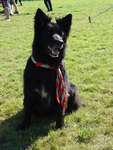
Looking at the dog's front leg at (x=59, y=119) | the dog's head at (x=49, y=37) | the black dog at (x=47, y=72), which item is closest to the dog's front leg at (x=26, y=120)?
the black dog at (x=47, y=72)

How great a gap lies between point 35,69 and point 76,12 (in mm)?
14178

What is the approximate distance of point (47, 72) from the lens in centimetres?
515

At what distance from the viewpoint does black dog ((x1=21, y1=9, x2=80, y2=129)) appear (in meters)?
4.88

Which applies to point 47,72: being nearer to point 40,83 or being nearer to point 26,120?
point 40,83

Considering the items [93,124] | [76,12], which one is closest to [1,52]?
[93,124]

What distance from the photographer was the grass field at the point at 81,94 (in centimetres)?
502

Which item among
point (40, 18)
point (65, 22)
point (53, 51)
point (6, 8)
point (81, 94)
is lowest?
point (6, 8)

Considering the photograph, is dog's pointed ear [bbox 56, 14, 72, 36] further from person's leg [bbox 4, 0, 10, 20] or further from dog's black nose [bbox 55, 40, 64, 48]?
person's leg [bbox 4, 0, 10, 20]

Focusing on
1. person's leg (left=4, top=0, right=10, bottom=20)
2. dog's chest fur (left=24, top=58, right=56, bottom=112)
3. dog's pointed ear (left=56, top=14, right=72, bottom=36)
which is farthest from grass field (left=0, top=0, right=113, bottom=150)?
person's leg (left=4, top=0, right=10, bottom=20)

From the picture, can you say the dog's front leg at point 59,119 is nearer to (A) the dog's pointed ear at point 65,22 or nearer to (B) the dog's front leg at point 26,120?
(B) the dog's front leg at point 26,120

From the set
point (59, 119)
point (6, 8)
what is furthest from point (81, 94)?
point (6, 8)

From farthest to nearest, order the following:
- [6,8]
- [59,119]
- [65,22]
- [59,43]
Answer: [6,8], [59,119], [65,22], [59,43]

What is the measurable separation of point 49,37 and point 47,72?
1.74 ft

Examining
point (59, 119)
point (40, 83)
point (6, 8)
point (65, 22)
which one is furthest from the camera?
point (6, 8)
